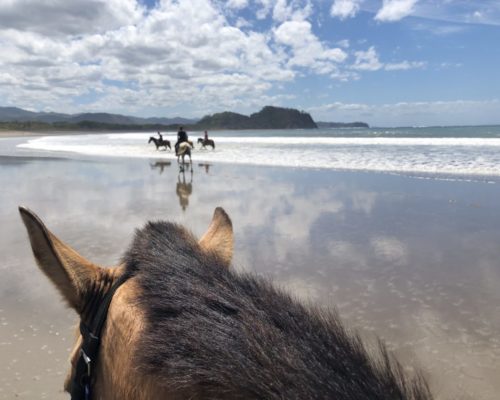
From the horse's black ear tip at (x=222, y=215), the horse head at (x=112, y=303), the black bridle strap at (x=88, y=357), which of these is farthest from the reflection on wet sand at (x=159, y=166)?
the black bridle strap at (x=88, y=357)

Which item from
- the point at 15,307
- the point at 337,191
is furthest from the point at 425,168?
the point at 15,307

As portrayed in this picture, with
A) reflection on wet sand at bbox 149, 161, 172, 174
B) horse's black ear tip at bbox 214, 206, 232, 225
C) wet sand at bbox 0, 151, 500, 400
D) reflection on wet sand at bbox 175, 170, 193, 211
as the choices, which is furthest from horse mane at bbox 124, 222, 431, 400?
reflection on wet sand at bbox 149, 161, 172, 174

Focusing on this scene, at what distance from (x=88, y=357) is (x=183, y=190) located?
1167cm

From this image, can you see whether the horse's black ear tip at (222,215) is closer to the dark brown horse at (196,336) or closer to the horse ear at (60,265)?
the dark brown horse at (196,336)

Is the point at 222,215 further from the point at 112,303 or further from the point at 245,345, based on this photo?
the point at 245,345

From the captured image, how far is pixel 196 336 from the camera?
1011 mm

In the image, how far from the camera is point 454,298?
472 cm

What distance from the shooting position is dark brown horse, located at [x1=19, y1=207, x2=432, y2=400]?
894 mm

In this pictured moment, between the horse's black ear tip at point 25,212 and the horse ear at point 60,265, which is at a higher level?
the horse's black ear tip at point 25,212

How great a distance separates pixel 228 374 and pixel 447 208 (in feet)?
31.9

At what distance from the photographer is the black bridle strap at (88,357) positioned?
4.22ft

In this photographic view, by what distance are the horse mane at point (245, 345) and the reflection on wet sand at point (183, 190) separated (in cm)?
882

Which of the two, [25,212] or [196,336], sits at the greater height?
[25,212]

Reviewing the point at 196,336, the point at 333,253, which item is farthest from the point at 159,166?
the point at 196,336
